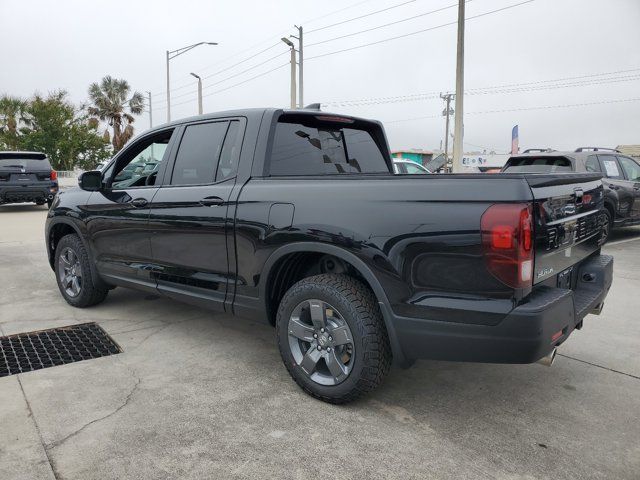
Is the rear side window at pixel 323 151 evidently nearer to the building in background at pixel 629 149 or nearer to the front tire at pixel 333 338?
the front tire at pixel 333 338

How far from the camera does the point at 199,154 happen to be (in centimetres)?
378

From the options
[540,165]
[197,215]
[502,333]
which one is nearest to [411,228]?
[502,333]

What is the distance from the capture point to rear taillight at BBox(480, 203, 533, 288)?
2.29m

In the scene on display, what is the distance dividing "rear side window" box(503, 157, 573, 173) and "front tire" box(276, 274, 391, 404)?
266 inches

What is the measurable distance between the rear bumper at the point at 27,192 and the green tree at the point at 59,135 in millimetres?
24819

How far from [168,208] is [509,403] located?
264 cm

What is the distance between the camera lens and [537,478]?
232 centimetres

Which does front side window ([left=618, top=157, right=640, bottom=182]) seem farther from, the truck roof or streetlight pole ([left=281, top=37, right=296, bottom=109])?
streetlight pole ([left=281, top=37, right=296, bottom=109])

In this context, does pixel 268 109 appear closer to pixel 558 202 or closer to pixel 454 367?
pixel 558 202

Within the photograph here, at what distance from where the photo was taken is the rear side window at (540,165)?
28.8 ft

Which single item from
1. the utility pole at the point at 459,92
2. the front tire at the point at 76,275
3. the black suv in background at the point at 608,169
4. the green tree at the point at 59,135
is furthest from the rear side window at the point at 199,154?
the green tree at the point at 59,135

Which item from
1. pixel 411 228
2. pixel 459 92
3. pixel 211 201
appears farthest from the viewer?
pixel 459 92

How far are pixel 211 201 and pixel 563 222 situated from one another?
215 centimetres

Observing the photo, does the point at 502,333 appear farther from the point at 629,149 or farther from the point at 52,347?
the point at 629,149
